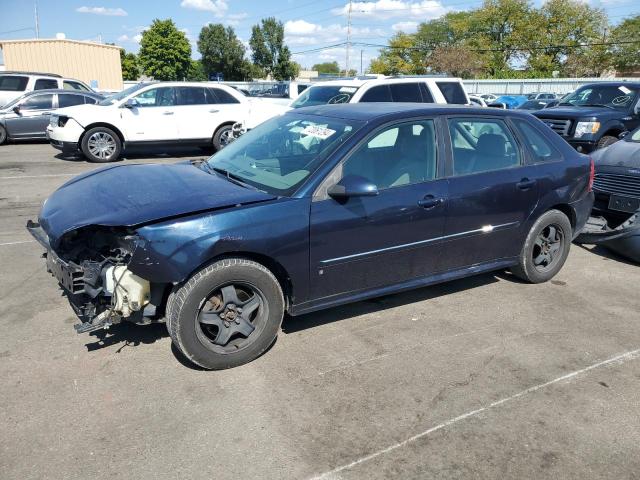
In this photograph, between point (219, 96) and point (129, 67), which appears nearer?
point (219, 96)

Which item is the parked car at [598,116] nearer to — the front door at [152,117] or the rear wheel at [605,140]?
the rear wheel at [605,140]

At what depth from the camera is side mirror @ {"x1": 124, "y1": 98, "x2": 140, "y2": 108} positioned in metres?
11.6

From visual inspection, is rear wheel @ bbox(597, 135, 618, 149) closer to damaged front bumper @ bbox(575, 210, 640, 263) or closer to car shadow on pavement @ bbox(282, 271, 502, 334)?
damaged front bumper @ bbox(575, 210, 640, 263)

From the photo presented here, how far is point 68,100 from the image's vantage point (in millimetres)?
Result: 14609

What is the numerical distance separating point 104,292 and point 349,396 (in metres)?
1.69

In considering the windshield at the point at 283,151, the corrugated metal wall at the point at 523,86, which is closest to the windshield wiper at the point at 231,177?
the windshield at the point at 283,151

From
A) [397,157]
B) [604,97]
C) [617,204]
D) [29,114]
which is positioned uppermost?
[604,97]

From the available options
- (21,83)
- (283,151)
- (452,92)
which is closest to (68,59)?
(21,83)

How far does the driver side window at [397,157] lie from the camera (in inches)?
154

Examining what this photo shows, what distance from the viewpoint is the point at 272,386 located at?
11.0 ft

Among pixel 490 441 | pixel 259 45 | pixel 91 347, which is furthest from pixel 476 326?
pixel 259 45

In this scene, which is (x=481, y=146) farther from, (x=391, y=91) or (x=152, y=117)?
(x=152, y=117)

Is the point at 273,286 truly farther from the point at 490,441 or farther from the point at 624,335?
the point at 624,335

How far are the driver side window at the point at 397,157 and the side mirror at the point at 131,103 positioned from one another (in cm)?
912
